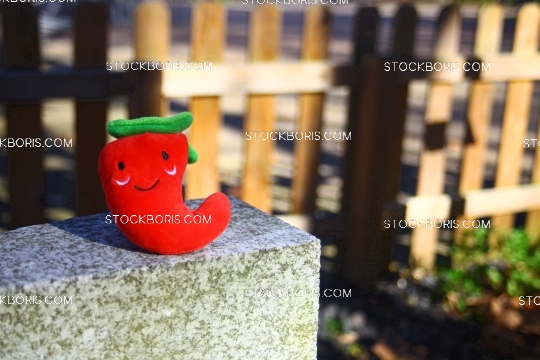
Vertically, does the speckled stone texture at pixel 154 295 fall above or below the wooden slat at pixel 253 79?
below

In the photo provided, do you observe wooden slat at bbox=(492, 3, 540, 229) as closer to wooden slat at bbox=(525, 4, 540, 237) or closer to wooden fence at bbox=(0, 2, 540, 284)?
wooden fence at bbox=(0, 2, 540, 284)

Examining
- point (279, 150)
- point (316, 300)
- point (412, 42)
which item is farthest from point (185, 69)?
point (279, 150)

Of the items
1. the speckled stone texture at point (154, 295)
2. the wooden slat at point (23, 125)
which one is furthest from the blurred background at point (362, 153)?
the speckled stone texture at point (154, 295)

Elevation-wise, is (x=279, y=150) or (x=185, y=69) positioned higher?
(x=185, y=69)

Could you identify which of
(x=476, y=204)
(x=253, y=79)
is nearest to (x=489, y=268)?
(x=476, y=204)

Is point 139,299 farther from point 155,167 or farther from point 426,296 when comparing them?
point 426,296

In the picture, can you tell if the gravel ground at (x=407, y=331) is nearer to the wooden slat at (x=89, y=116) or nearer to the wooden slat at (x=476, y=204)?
the wooden slat at (x=476, y=204)

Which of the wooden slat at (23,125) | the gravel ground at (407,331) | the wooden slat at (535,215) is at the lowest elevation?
the gravel ground at (407,331)
